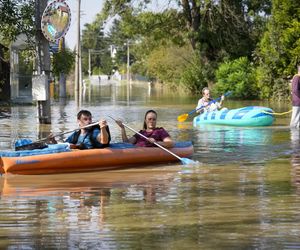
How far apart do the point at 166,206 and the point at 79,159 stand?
137 inches

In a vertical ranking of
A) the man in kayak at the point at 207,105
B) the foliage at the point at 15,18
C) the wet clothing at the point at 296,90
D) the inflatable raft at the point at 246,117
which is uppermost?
the foliage at the point at 15,18

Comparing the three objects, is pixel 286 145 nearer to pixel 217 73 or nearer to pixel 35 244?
pixel 35 244

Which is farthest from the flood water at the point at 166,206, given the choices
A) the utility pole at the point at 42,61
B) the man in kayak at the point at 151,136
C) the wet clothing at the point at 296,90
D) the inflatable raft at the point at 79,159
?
the utility pole at the point at 42,61

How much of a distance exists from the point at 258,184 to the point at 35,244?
186 inches

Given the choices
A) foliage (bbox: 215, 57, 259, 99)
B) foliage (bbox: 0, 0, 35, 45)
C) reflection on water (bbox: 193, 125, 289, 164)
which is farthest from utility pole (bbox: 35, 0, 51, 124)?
foliage (bbox: 215, 57, 259, 99)

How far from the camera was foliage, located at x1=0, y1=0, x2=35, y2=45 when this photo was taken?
54.3 ft

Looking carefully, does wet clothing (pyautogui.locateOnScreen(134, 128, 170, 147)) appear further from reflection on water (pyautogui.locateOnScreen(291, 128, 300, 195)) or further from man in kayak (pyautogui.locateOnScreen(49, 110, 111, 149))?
reflection on water (pyautogui.locateOnScreen(291, 128, 300, 195))

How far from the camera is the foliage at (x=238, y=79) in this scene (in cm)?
4519

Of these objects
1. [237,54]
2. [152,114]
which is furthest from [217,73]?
[152,114]

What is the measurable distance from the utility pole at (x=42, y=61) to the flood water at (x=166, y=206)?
235 inches

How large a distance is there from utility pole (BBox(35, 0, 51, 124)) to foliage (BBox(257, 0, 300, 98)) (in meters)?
17.4

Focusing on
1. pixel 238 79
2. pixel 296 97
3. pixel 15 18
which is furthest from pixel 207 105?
pixel 238 79

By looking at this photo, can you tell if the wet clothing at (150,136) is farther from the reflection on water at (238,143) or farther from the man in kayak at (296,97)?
the man in kayak at (296,97)

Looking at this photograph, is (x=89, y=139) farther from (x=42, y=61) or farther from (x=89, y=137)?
(x=42, y=61)
